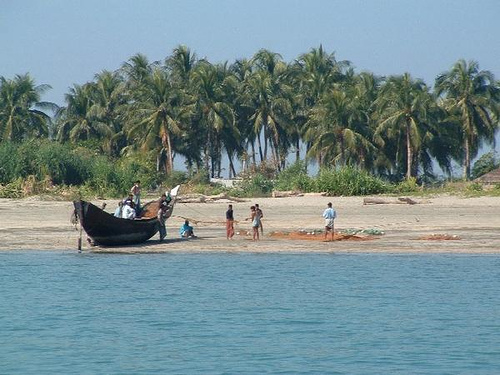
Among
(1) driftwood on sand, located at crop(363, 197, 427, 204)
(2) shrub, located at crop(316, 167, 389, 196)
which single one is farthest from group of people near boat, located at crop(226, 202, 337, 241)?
(2) shrub, located at crop(316, 167, 389, 196)

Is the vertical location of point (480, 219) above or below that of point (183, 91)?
below

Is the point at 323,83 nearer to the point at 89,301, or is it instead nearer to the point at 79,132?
the point at 79,132

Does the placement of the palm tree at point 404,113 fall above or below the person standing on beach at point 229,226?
above

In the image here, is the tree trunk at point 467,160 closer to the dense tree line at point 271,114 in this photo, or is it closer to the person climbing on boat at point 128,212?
the dense tree line at point 271,114

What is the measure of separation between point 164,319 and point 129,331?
1504 mm

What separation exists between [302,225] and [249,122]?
31.6 m

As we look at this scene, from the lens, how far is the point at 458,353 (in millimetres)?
17984

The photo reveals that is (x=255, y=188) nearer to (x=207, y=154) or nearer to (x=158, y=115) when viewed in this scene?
(x=158, y=115)

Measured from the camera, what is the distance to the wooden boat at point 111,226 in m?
30.3

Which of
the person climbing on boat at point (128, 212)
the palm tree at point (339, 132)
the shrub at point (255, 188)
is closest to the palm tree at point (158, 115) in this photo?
the palm tree at point (339, 132)

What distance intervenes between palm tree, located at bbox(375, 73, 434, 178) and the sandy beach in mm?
16103

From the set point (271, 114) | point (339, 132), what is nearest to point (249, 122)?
point (271, 114)

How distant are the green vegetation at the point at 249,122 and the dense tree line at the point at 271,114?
0.29ft

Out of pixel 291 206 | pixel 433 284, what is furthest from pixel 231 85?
pixel 433 284
